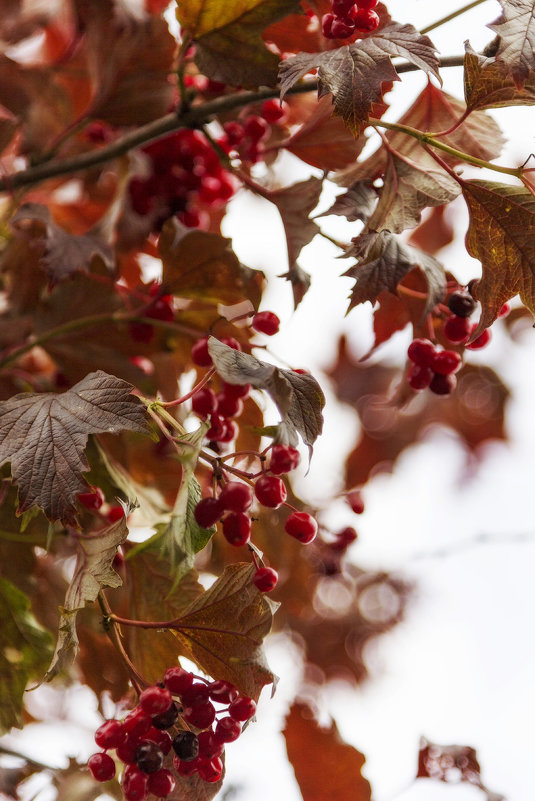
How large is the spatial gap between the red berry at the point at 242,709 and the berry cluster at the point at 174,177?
53 centimetres

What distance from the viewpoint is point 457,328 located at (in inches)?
22.5

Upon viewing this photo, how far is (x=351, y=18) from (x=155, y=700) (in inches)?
18.3

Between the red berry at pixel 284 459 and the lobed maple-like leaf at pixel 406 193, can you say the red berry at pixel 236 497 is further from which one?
the lobed maple-like leaf at pixel 406 193

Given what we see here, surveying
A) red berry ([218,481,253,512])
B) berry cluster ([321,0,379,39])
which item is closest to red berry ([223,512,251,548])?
red berry ([218,481,253,512])

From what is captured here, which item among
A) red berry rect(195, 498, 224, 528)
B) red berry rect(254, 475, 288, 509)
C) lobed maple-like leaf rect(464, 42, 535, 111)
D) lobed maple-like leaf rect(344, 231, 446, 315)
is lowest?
red berry rect(254, 475, 288, 509)

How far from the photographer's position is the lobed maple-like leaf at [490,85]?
0.44 m

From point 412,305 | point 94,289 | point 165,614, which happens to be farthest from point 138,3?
point 165,614

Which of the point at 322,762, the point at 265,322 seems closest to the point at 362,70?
the point at 265,322

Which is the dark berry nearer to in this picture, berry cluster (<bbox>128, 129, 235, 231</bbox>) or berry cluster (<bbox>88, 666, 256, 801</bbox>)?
berry cluster (<bbox>88, 666, 256, 801</bbox>)

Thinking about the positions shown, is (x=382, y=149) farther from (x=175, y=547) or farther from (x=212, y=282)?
(x=175, y=547)

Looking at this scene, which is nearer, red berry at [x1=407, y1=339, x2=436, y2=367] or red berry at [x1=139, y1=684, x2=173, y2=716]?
red berry at [x1=139, y1=684, x2=173, y2=716]

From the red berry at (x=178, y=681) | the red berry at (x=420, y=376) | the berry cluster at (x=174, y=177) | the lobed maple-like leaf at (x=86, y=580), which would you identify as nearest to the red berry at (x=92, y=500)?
the lobed maple-like leaf at (x=86, y=580)

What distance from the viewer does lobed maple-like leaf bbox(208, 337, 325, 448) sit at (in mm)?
386

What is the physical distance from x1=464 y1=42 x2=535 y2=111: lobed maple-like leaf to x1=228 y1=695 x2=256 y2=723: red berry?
1.34 ft
